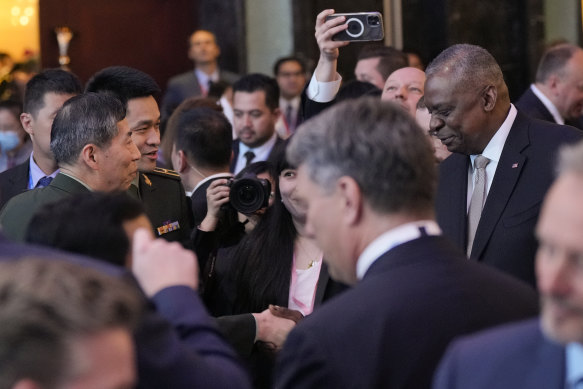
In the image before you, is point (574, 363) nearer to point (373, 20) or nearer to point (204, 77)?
point (373, 20)

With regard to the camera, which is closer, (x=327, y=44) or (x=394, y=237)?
(x=394, y=237)

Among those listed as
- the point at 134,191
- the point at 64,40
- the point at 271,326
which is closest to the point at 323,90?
the point at 134,191

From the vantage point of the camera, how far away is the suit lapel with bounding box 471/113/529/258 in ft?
11.9

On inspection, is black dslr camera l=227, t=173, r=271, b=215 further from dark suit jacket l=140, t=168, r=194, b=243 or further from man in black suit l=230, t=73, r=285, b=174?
man in black suit l=230, t=73, r=285, b=174

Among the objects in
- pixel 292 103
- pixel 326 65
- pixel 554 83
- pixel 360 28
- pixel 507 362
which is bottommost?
pixel 292 103

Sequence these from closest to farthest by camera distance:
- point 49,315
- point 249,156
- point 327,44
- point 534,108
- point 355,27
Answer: point 49,315, point 327,44, point 355,27, point 534,108, point 249,156

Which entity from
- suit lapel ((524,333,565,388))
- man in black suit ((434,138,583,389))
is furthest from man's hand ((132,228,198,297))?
suit lapel ((524,333,565,388))

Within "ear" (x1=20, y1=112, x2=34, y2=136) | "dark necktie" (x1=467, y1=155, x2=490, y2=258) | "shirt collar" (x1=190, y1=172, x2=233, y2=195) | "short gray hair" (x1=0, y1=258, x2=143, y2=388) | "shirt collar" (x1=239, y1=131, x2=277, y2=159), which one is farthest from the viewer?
"shirt collar" (x1=239, y1=131, x2=277, y2=159)

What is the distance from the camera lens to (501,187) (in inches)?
144

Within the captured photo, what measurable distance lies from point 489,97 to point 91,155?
4.68 ft

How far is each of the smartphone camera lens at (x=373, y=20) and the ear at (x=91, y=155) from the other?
1187mm

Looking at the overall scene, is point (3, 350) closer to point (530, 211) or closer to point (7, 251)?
point (7, 251)

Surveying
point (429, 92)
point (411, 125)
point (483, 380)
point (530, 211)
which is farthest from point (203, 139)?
point (483, 380)

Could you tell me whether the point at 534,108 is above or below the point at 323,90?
below
